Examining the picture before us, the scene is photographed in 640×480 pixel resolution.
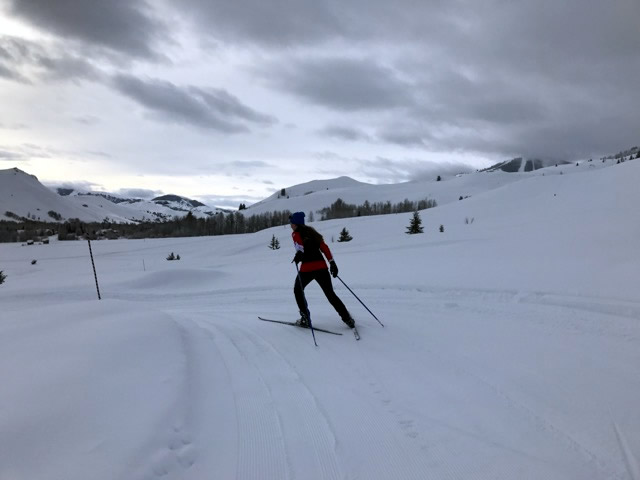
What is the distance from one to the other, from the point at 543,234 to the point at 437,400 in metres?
11.0

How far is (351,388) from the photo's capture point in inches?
152

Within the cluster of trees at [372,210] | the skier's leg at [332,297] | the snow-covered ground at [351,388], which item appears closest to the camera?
the snow-covered ground at [351,388]

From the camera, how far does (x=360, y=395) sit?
12.1 ft

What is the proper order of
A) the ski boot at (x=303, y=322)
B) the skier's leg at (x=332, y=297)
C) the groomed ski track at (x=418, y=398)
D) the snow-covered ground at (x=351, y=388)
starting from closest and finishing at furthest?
the snow-covered ground at (x=351, y=388)
the groomed ski track at (x=418, y=398)
the skier's leg at (x=332, y=297)
the ski boot at (x=303, y=322)

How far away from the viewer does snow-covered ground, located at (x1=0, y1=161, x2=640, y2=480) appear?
2.53m

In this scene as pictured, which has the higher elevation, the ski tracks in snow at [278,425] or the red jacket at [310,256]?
the red jacket at [310,256]

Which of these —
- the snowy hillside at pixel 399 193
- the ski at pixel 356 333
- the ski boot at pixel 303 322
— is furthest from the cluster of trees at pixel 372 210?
the ski at pixel 356 333

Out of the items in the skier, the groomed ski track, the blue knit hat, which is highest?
the blue knit hat

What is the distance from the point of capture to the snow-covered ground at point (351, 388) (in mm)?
2531

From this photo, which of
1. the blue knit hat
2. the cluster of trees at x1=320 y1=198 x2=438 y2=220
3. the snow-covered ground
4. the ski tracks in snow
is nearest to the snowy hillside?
the cluster of trees at x1=320 y1=198 x2=438 y2=220

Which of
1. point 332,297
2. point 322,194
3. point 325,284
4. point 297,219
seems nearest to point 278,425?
point 332,297

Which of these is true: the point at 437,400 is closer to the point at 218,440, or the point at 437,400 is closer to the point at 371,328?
the point at 218,440

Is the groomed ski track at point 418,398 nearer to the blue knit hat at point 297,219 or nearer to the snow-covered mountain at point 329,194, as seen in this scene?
the blue knit hat at point 297,219

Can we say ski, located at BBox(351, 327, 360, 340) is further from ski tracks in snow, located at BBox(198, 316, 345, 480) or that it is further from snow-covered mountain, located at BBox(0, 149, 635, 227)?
snow-covered mountain, located at BBox(0, 149, 635, 227)
